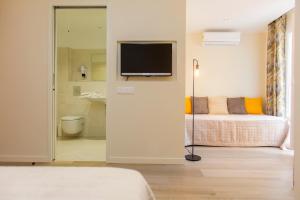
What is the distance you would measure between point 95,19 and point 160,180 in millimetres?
3297

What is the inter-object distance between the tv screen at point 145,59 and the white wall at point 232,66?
88.6 inches

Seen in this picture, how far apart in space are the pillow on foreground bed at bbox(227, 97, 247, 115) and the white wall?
0.22 meters

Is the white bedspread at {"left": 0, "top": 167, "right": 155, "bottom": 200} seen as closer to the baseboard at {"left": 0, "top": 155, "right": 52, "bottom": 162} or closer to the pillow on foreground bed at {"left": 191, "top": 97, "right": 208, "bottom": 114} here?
the baseboard at {"left": 0, "top": 155, "right": 52, "bottom": 162}

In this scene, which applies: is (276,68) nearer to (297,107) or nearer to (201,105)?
(201,105)

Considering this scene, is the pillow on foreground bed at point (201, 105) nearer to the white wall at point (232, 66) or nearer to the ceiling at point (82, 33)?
the white wall at point (232, 66)

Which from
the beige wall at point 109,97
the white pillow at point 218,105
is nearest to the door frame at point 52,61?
the beige wall at point 109,97

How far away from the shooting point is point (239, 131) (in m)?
4.10

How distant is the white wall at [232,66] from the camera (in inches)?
201

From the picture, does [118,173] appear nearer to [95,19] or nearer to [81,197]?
[81,197]

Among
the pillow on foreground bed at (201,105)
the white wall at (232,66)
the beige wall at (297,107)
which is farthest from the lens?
the white wall at (232,66)

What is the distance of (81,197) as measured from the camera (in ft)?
3.01

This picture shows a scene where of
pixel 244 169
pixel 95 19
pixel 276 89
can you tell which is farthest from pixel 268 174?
pixel 95 19

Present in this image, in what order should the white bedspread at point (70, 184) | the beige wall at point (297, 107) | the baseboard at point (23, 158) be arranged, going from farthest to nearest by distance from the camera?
the baseboard at point (23, 158)
the beige wall at point (297, 107)
the white bedspread at point (70, 184)

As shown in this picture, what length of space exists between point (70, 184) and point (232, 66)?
481 cm
